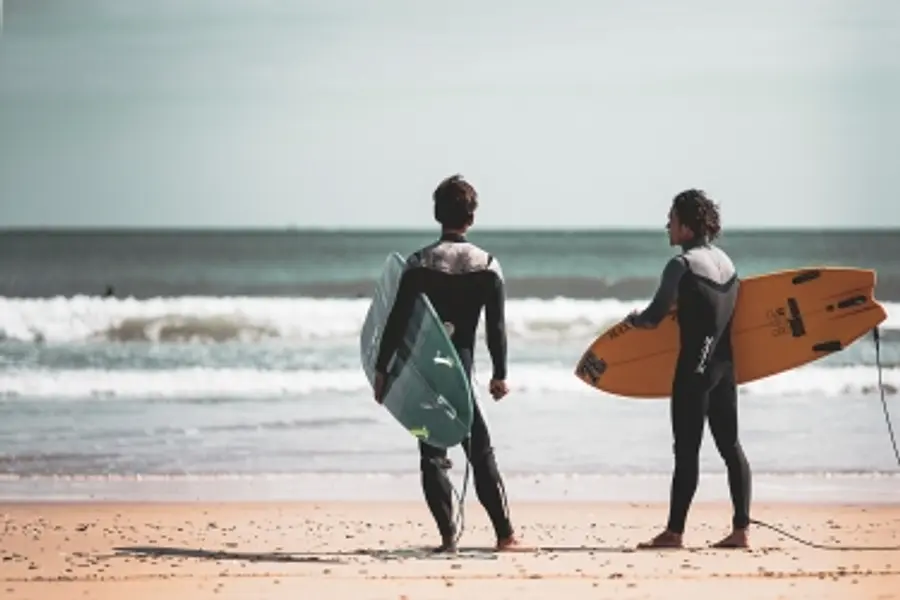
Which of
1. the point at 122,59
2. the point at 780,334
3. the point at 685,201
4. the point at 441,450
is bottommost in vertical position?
the point at 441,450

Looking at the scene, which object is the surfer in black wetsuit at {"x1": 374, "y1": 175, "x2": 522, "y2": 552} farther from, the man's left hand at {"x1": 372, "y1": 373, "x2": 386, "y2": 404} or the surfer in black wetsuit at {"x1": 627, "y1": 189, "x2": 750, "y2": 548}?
the surfer in black wetsuit at {"x1": 627, "y1": 189, "x2": 750, "y2": 548}

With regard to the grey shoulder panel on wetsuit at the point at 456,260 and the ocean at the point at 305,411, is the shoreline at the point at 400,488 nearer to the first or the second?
the ocean at the point at 305,411

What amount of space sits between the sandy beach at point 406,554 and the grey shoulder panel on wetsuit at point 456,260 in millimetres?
684

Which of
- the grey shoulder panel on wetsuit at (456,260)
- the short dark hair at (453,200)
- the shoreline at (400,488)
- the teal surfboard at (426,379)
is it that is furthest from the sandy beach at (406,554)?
the short dark hair at (453,200)

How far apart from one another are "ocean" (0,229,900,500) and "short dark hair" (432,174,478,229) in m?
0.45

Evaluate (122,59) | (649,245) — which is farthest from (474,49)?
(649,245)

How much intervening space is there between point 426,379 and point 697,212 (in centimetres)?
76

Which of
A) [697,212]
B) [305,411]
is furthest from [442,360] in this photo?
[305,411]

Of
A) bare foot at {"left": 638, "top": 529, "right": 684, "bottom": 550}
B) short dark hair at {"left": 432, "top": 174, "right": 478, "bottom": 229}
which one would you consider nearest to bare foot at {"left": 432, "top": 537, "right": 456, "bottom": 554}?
bare foot at {"left": 638, "top": 529, "right": 684, "bottom": 550}

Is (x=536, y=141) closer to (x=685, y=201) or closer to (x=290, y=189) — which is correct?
(x=290, y=189)

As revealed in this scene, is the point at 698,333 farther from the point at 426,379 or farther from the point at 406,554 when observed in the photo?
the point at 406,554

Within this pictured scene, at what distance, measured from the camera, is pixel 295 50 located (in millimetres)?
5168

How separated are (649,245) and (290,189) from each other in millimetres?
26929

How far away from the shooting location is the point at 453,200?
3309 mm
